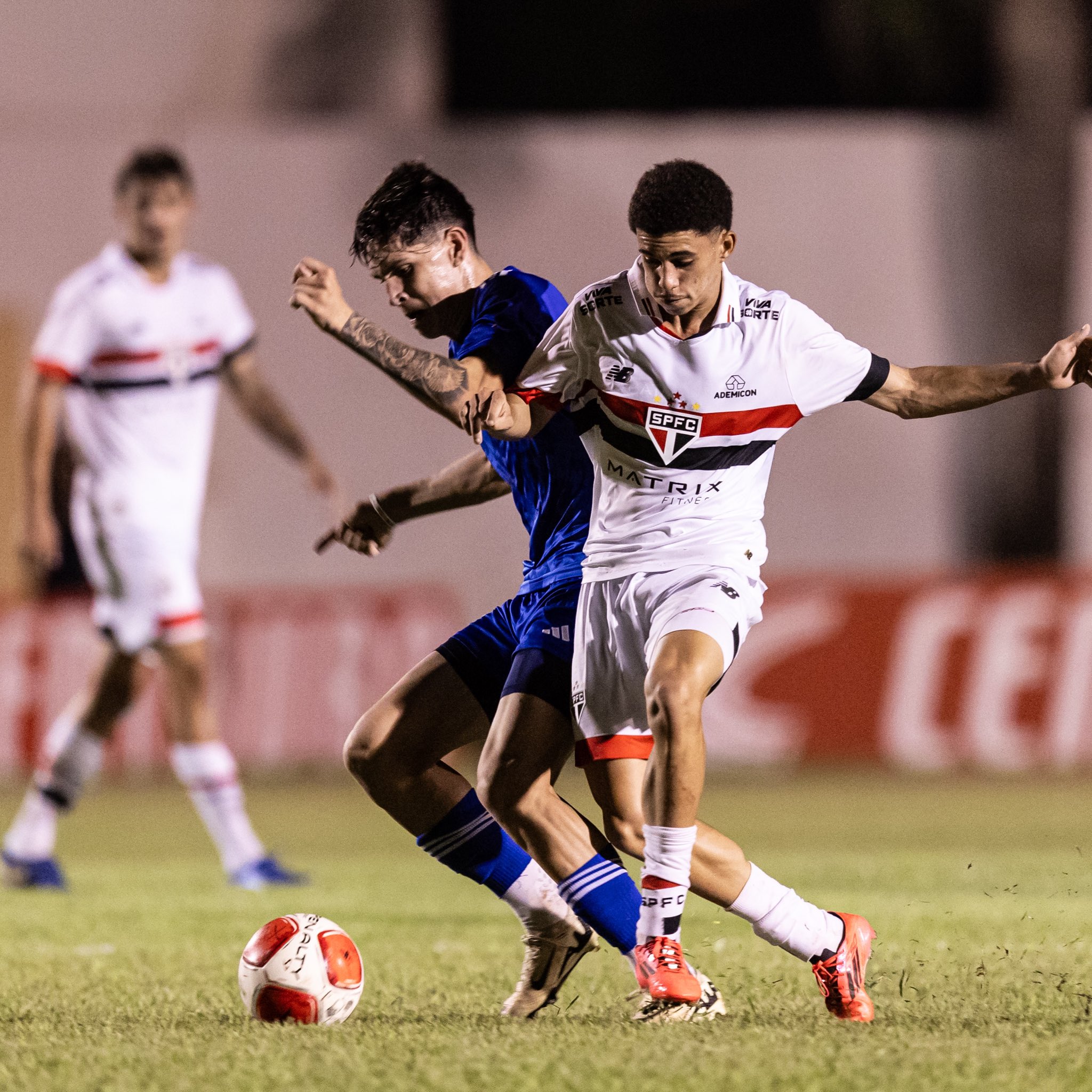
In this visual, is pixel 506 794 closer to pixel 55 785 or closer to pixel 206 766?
pixel 206 766

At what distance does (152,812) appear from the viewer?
1234 centimetres

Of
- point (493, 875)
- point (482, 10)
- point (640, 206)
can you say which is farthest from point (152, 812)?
point (482, 10)

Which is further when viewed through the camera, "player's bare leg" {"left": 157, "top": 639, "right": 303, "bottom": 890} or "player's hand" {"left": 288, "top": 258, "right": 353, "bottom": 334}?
"player's bare leg" {"left": 157, "top": 639, "right": 303, "bottom": 890}

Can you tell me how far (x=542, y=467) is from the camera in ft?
16.6

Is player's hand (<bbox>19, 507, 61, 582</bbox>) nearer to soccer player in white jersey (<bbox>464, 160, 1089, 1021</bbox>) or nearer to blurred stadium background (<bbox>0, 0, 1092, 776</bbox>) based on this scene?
soccer player in white jersey (<bbox>464, 160, 1089, 1021</bbox>)

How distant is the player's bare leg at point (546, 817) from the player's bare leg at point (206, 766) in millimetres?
3689

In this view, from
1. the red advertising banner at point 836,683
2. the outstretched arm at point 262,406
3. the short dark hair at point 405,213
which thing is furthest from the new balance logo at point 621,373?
the red advertising banner at point 836,683

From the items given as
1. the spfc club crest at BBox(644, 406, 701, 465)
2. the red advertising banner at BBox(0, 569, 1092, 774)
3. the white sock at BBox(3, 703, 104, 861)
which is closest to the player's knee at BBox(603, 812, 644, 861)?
the spfc club crest at BBox(644, 406, 701, 465)

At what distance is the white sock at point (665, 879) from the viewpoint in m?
4.36

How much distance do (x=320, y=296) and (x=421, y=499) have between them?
79cm

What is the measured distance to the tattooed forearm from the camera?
4566 millimetres

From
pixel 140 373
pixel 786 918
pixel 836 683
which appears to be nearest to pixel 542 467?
pixel 786 918

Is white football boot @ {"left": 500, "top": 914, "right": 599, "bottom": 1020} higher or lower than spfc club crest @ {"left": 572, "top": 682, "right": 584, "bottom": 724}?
lower

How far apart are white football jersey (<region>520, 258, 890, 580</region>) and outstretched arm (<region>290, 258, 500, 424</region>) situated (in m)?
0.22
